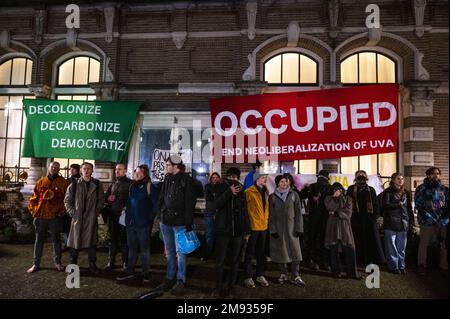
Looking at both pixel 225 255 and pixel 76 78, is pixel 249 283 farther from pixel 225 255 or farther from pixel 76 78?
pixel 76 78

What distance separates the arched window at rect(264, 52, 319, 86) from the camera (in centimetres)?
903

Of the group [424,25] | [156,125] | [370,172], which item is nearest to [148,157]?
[156,125]

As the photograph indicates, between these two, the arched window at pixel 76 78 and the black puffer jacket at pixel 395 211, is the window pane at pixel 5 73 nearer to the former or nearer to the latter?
the arched window at pixel 76 78

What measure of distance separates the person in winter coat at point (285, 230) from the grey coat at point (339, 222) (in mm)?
700

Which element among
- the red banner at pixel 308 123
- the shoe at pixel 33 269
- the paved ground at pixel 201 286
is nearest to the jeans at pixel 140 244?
the paved ground at pixel 201 286

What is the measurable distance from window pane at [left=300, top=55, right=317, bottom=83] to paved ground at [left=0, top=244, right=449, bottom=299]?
530 centimetres

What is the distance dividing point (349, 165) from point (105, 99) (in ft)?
22.9

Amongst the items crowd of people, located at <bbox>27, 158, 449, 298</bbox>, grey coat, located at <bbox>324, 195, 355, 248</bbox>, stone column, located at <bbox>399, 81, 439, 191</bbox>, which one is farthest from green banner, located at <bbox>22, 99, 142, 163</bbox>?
stone column, located at <bbox>399, 81, 439, 191</bbox>

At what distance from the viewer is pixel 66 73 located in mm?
9836

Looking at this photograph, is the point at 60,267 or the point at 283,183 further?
the point at 60,267

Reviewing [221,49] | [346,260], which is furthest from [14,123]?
[346,260]

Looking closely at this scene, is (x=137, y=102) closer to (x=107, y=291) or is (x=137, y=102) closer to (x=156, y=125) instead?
(x=156, y=125)

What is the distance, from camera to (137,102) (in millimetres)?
8828

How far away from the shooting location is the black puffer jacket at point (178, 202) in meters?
4.92
